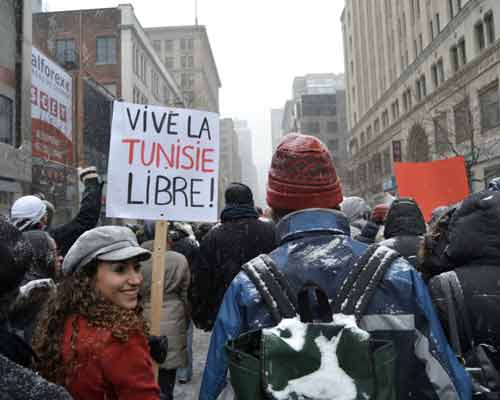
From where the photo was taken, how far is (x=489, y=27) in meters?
23.1

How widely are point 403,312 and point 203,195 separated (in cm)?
245

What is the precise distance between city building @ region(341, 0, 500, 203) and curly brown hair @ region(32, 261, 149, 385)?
1211cm

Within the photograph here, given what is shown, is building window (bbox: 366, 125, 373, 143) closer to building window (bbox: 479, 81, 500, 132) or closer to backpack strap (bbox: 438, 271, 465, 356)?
building window (bbox: 479, 81, 500, 132)

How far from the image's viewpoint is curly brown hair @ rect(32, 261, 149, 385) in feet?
6.12

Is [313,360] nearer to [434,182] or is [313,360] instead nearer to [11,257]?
[11,257]

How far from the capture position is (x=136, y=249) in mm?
2316

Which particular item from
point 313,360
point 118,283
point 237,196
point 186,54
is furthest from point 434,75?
point 186,54

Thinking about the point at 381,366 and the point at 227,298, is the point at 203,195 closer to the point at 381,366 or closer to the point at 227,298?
the point at 227,298

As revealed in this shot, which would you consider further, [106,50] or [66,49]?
[106,50]

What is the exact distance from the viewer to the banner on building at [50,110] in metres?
19.4

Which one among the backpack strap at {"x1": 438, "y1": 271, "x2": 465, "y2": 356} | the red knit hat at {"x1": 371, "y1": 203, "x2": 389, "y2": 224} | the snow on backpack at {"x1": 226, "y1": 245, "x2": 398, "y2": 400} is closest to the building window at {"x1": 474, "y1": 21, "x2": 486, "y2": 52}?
the red knit hat at {"x1": 371, "y1": 203, "x2": 389, "y2": 224}

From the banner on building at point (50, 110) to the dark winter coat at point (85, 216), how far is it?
1701 cm

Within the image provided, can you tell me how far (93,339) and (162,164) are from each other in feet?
6.60

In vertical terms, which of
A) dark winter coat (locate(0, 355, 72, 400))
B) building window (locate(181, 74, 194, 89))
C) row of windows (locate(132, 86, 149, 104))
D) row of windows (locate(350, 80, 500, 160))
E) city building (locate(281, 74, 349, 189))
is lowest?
dark winter coat (locate(0, 355, 72, 400))
